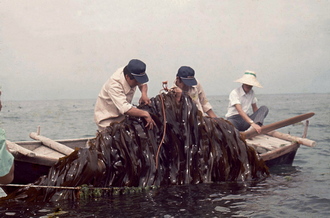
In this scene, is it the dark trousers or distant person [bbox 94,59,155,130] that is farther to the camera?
the dark trousers

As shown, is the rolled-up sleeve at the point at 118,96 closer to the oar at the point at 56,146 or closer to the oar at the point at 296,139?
the oar at the point at 56,146

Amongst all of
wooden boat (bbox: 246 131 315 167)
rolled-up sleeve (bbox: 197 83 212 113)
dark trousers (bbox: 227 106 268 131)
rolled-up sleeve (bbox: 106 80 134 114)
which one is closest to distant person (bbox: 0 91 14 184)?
rolled-up sleeve (bbox: 106 80 134 114)

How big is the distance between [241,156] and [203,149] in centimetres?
75

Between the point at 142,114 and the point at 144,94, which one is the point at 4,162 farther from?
the point at 144,94

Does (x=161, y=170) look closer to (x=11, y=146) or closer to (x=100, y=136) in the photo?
(x=100, y=136)

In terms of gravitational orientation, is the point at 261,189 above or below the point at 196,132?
below

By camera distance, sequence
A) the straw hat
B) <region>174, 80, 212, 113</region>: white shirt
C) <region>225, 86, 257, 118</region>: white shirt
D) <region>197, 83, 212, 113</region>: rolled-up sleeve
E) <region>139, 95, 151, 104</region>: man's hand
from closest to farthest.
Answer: <region>139, 95, 151, 104</region>: man's hand, <region>174, 80, 212, 113</region>: white shirt, <region>197, 83, 212, 113</region>: rolled-up sleeve, the straw hat, <region>225, 86, 257, 118</region>: white shirt

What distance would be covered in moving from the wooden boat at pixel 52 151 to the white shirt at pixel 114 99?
60cm

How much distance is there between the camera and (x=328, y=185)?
23.4ft

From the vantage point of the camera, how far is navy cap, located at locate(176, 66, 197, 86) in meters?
6.98

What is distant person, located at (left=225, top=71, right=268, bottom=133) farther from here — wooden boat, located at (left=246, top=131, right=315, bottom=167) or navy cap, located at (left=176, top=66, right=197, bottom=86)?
navy cap, located at (left=176, top=66, right=197, bottom=86)

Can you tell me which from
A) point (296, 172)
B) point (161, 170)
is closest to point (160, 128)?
point (161, 170)

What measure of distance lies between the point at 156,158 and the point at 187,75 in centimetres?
176

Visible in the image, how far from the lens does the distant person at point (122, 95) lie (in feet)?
19.9
